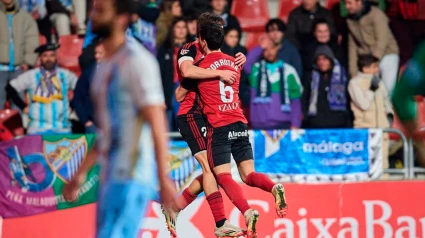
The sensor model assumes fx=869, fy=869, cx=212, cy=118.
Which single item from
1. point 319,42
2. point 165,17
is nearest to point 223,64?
point 319,42

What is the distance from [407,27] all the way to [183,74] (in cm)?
698

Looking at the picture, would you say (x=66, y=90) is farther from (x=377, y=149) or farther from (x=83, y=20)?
(x=377, y=149)

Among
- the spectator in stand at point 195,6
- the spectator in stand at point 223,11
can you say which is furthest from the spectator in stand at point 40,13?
the spectator in stand at point 223,11

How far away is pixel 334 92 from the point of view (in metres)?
13.4

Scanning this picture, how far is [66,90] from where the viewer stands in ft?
44.1

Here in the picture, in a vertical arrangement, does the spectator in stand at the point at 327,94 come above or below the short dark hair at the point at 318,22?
below

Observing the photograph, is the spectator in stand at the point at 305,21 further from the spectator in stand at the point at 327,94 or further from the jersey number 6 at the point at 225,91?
→ the jersey number 6 at the point at 225,91

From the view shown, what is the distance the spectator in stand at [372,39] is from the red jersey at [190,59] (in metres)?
5.52

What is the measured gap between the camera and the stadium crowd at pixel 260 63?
13.3 meters

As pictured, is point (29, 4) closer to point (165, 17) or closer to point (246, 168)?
point (165, 17)

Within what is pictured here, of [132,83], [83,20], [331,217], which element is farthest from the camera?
[83,20]

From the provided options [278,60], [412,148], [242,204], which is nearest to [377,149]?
[412,148]

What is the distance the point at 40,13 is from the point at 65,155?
3.45 metres

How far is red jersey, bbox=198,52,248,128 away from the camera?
848cm
